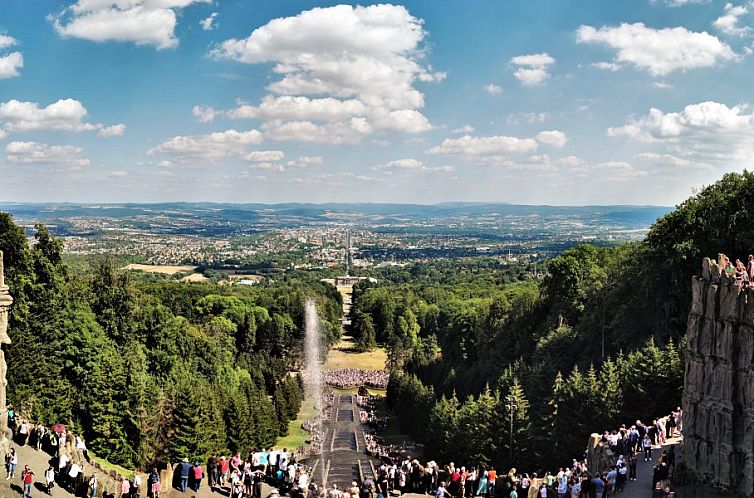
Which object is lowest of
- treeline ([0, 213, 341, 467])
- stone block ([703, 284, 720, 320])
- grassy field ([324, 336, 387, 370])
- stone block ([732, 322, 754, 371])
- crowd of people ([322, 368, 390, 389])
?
grassy field ([324, 336, 387, 370])

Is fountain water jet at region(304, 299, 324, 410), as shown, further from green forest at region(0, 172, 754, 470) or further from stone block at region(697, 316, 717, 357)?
stone block at region(697, 316, 717, 357)

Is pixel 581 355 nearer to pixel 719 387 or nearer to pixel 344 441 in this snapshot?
pixel 344 441

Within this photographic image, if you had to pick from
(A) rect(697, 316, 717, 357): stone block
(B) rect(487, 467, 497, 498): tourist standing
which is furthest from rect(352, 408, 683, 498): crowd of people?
(A) rect(697, 316, 717, 357): stone block

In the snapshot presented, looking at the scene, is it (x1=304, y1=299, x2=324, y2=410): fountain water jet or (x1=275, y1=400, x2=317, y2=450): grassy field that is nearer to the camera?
(x1=275, y1=400, x2=317, y2=450): grassy field

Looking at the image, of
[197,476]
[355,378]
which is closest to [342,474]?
[197,476]

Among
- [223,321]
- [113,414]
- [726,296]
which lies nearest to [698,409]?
[726,296]

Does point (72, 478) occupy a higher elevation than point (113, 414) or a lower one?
higher

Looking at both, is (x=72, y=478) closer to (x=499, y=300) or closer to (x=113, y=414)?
(x=113, y=414)
